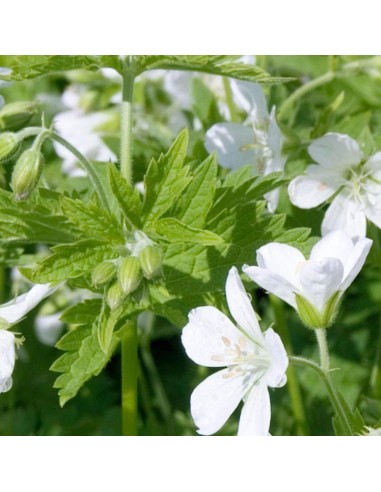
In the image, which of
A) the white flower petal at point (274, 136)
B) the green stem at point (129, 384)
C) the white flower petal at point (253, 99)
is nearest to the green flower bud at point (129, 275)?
the green stem at point (129, 384)

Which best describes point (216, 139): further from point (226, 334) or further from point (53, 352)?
point (53, 352)

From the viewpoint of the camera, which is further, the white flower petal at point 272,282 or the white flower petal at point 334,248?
the white flower petal at point 334,248

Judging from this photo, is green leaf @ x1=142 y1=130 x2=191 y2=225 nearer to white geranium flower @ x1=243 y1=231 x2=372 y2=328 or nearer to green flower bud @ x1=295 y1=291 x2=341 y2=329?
white geranium flower @ x1=243 y1=231 x2=372 y2=328

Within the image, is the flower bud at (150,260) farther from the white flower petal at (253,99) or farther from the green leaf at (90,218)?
the white flower petal at (253,99)

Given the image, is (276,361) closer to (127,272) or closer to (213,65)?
(127,272)

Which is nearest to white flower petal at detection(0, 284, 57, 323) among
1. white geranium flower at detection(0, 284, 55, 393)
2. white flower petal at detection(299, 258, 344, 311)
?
white geranium flower at detection(0, 284, 55, 393)

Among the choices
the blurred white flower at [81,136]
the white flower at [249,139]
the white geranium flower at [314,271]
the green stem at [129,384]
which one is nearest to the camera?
the white geranium flower at [314,271]

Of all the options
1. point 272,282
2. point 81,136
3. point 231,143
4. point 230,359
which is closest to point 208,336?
point 230,359
